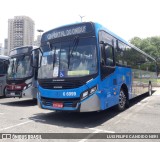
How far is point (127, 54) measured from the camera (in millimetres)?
11250

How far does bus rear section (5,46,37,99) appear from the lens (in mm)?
11921

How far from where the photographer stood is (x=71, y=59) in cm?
754

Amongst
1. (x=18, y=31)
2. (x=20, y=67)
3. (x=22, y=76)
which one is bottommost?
(x=22, y=76)

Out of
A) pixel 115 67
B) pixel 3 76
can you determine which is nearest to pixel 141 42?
pixel 3 76

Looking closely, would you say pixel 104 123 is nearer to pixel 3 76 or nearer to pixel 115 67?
pixel 115 67

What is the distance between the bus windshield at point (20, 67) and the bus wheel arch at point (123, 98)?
4930 mm

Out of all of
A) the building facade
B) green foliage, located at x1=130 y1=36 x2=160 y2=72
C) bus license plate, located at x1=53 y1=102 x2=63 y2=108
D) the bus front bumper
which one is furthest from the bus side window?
green foliage, located at x1=130 y1=36 x2=160 y2=72

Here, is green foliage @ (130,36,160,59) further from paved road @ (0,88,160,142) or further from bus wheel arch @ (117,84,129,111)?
paved road @ (0,88,160,142)

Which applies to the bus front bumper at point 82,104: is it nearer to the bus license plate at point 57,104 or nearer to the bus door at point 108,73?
the bus license plate at point 57,104

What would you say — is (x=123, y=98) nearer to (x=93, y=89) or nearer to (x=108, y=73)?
(x=108, y=73)

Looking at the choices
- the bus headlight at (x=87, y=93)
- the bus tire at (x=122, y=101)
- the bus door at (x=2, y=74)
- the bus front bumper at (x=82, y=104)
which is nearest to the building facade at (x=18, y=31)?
the bus door at (x=2, y=74)

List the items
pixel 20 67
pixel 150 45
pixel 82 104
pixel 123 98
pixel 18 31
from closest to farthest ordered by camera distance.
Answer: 1. pixel 82 104
2. pixel 123 98
3. pixel 20 67
4. pixel 18 31
5. pixel 150 45

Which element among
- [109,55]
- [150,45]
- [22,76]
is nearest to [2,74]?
[22,76]

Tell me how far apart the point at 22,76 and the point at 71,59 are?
529 cm
